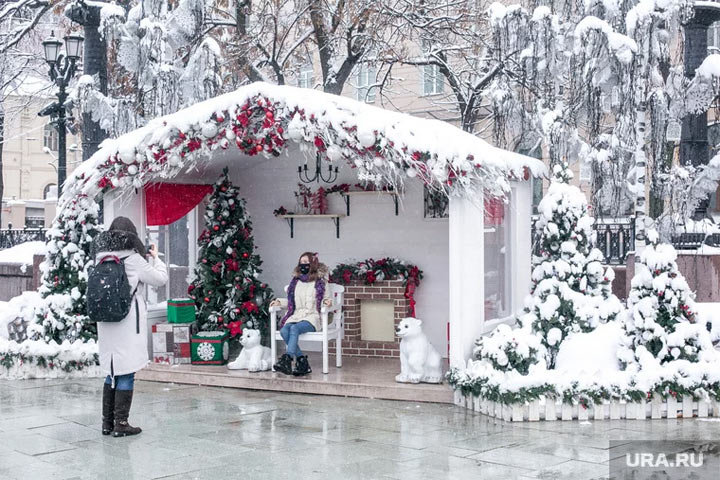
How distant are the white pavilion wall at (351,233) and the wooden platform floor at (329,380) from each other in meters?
0.98

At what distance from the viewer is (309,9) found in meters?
15.2

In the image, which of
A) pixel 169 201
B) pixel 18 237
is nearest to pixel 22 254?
pixel 18 237

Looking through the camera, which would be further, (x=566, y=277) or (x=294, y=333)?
(x=294, y=333)

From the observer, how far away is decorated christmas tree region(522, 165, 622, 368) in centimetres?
849

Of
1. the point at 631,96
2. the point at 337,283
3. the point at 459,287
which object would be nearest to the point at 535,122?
the point at 631,96

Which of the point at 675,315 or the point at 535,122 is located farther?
the point at 535,122

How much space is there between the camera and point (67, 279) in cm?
1085

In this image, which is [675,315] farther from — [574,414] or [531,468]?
[531,468]

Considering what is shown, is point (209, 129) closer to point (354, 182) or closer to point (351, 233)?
point (354, 182)

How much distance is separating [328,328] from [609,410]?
3321 millimetres

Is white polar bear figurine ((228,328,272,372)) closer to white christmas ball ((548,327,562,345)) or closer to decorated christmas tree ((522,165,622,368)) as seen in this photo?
decorated christmas tree ((522,165,622,368))

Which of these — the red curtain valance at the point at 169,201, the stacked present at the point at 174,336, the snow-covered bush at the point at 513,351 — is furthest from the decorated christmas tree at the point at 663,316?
the red curtain valance at the point at 169,201

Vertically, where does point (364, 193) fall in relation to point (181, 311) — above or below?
above

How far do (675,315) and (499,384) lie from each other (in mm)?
1767
